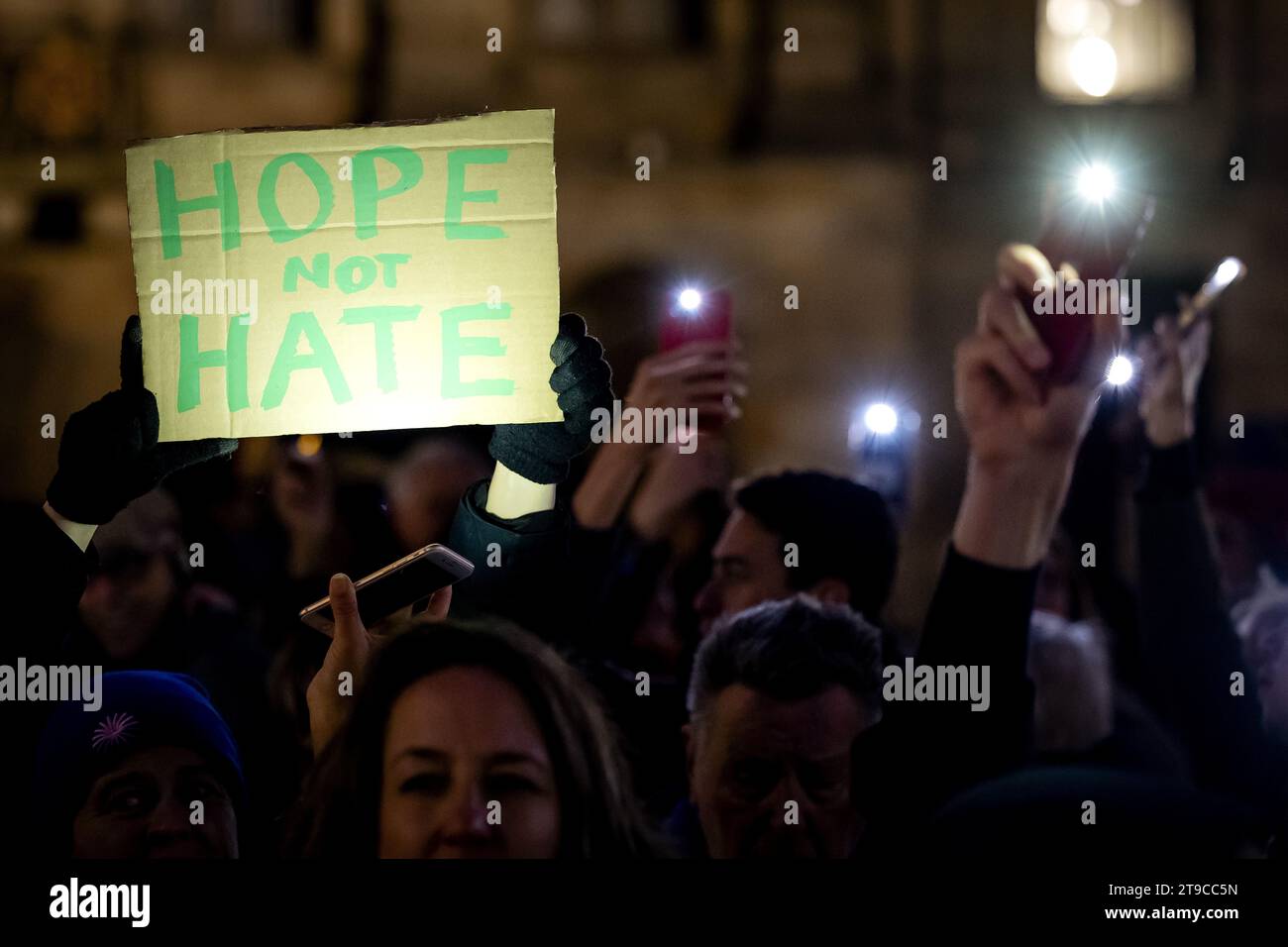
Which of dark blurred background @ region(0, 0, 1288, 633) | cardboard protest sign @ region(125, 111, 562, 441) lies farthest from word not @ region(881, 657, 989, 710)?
dark blurred background @ region(0, 0, 1288, 633)

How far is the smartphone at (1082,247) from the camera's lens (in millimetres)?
3090

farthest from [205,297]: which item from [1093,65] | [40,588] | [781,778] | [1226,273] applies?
[1093,65]

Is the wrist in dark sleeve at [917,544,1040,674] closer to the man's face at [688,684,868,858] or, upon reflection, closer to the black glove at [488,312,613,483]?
the man's face at [688,684,868,858]

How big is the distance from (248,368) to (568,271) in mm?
9805

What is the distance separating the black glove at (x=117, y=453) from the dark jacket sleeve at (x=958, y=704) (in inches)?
50.5

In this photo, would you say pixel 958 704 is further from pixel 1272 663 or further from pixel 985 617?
pixel 1272 663

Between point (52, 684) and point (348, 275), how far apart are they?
843 millimetres

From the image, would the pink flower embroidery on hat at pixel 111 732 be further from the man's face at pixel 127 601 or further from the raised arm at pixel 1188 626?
the raised arm at pixel 1188 626

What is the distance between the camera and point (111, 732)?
2.88 m

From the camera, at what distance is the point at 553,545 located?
10.2ft

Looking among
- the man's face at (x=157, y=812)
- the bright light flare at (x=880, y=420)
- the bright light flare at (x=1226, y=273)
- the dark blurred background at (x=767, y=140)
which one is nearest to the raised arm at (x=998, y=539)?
the bright light flare at (x=1226, y=273)

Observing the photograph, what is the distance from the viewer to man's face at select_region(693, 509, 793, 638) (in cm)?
376
